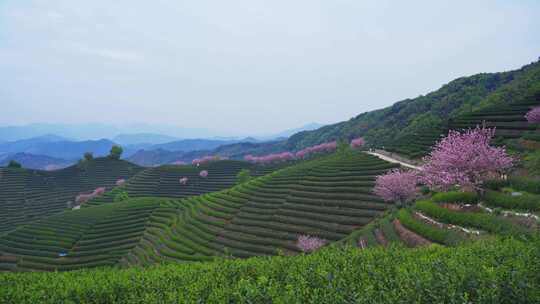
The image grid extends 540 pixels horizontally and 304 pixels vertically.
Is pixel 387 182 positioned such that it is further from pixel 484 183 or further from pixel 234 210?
pixel 234 210

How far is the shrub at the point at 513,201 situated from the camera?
2136 cm

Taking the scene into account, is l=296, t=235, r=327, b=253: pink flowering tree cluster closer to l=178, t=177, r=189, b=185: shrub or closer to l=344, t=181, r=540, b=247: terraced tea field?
l=344, t=181, r=540, b=247: terraced tea field

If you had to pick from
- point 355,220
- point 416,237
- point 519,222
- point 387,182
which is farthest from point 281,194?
point 519,222

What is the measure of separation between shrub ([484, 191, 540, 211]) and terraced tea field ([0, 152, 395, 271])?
15.4 m

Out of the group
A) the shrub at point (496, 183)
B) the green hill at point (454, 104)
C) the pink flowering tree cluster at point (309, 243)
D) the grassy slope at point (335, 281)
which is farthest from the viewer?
the green hill at point (454, 104)

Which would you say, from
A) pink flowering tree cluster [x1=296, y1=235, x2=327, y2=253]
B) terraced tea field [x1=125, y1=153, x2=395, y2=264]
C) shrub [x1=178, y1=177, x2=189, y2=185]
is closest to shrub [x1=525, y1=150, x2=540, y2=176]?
terraced tea field [x1=125, y1=153, x2=395, y2=264]

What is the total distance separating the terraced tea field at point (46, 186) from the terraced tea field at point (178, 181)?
19.5 metres

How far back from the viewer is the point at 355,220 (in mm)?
38656

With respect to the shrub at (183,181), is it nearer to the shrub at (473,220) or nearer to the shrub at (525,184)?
the shrub at (473,220)

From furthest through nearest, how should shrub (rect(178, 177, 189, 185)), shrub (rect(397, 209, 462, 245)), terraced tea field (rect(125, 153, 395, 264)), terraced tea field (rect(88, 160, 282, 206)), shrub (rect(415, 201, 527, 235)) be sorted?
shrub (rect(178, 177, 189, 185)) < terraced tea field (rect(88, 160, 282, 206)) < terraced tea field (rect(125, 153, 395, 264)) < shrub (rect(397, 209, 462, 245)) < shrub (rect(415, 201, 527, 235))

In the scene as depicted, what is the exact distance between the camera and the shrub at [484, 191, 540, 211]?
2136 centimetres

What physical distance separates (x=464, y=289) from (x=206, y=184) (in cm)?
9920

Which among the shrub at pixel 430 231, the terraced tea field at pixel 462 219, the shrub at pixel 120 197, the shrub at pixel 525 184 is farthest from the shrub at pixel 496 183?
the shrub at pixel 120 197

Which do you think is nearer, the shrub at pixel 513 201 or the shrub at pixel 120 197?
the shrub at pixel 513 201
